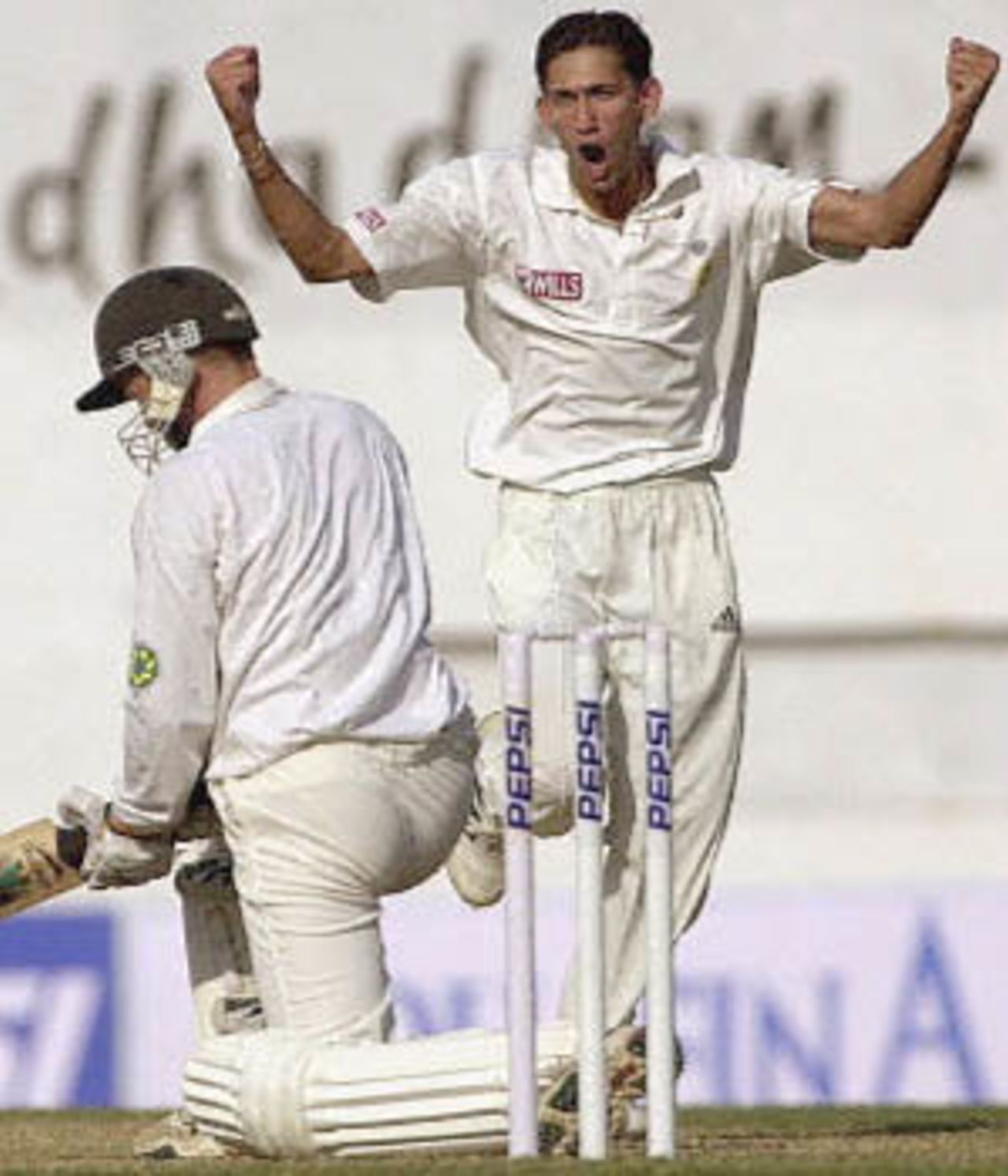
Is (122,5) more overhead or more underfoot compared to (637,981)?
more overhead

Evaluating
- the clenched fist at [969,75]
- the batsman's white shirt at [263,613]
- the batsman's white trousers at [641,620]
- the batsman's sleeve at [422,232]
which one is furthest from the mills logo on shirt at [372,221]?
the clenched fist at [969,75]

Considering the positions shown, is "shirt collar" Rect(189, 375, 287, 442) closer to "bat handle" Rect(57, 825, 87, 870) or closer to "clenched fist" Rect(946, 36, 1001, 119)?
"bat handle" Rect(57, 825, 87, 870)

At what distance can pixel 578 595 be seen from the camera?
8.95m

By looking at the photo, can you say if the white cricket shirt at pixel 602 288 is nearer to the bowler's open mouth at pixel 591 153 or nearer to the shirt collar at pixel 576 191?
the shirt collar at pixel 576 191

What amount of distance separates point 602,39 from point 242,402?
79cm

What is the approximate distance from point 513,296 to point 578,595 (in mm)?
455

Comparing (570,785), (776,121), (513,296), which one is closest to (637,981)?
(570,785)

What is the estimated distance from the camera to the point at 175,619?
27.3ft

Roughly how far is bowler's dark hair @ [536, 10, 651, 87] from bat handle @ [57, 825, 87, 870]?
1.28 metres

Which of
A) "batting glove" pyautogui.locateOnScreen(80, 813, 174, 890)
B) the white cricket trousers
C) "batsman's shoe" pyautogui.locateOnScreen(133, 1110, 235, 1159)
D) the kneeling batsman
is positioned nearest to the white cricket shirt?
the kneeling batsman

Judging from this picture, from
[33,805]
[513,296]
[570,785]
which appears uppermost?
[513,296]

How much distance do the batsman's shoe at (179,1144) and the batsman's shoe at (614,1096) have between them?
55 cm

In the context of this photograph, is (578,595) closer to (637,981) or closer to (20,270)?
(637,981)

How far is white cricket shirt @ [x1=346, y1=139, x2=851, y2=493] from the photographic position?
8.95 metres
